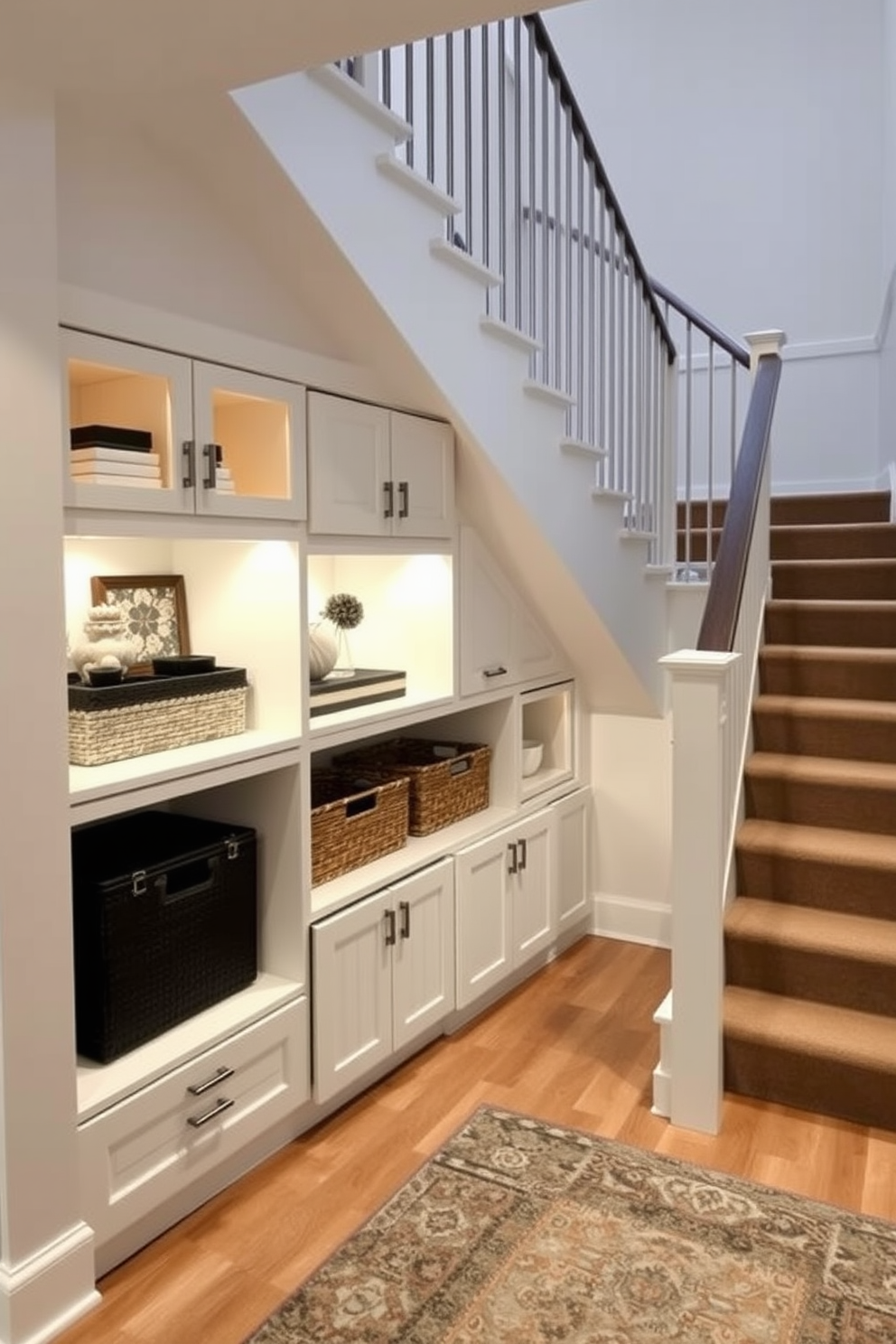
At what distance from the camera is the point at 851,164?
525 centimetres

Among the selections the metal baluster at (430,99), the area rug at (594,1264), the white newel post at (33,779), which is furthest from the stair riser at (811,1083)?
the metal baluster at (430,99)

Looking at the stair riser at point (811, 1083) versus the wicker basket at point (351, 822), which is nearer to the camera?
the stair riser at point (811, 1083)

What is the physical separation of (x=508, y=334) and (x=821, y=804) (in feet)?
5.93

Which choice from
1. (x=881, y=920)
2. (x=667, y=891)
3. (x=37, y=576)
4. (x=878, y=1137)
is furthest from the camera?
(x=667, y=891)

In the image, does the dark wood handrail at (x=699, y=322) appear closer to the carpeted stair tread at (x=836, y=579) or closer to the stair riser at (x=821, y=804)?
the carpeted stair tread at (x=836, y=579)

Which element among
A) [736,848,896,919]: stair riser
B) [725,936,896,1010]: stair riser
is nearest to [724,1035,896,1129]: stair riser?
[725,936,896,1010]: stair riser

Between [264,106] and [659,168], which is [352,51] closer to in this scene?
[264,106]

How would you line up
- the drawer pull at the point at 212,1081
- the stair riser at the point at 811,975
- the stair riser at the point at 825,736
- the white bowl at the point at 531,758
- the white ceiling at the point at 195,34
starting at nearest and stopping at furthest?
the white ceiling at the point at 195,34
the drawer pull at the point at 212,1081
the stair riser at the point at 811,975
the stair riser at the point at 825,736
the white bowl at the point at 531,758

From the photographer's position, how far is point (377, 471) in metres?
2.85

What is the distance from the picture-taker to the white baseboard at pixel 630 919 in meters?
4.20

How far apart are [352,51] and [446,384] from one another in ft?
3.83

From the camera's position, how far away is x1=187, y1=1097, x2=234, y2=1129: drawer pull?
2.34 m

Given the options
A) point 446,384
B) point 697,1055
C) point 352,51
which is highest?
point 352,51

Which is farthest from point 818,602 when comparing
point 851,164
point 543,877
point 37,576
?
point 37,576
